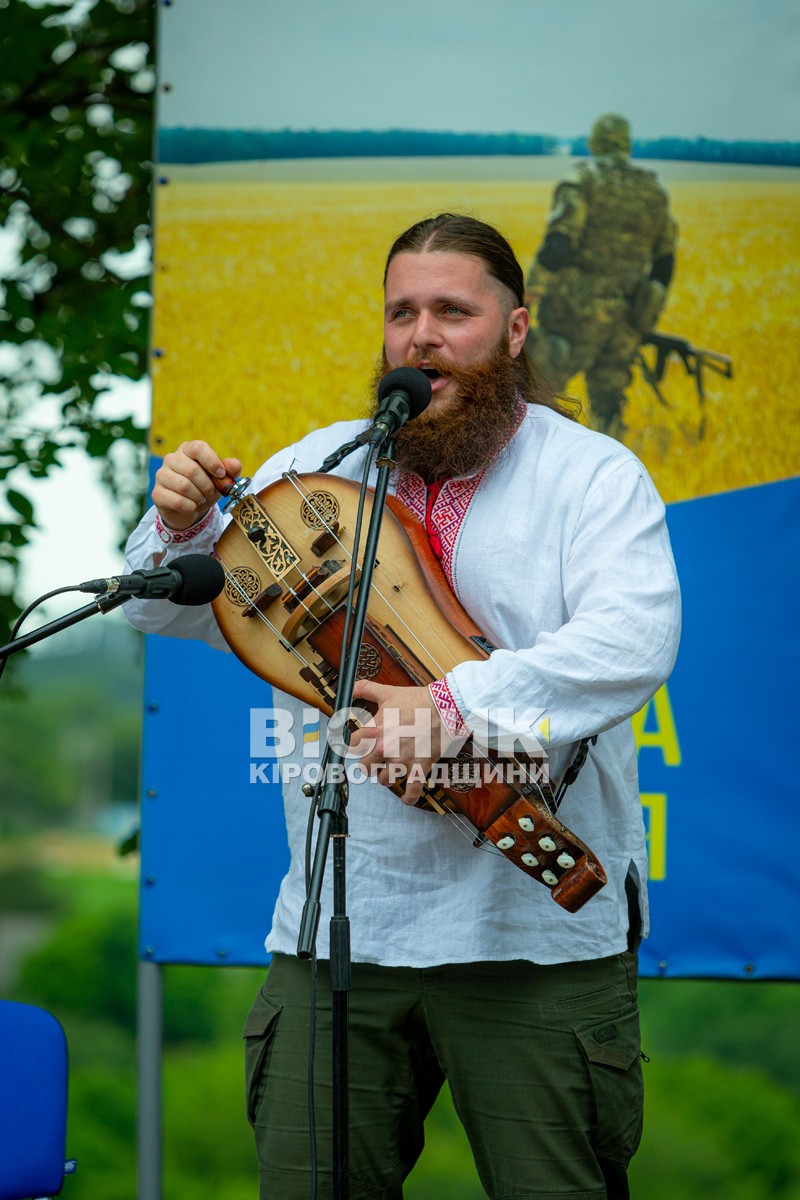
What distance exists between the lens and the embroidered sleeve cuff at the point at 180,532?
2018 millimetres

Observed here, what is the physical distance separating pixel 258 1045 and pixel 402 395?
1099mm

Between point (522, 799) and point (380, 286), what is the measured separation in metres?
1.62

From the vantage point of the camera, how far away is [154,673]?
2939 mm

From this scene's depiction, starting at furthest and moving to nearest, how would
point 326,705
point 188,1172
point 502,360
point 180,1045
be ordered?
point 180,1045, point 188,1172, point 502,360, point 326,705

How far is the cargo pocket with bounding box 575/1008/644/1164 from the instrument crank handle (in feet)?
3.30

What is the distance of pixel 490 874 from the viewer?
1954 millimetres

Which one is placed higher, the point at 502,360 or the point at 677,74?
the point at 677,74

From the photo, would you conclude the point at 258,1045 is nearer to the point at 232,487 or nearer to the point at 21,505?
the point at 232,487

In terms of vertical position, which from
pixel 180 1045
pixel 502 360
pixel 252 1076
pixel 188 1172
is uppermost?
pixel 502 360

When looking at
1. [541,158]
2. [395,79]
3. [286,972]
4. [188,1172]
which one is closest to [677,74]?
[541,158]

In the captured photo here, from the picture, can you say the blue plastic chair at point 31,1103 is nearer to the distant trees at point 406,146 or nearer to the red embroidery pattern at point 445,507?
the red embroidery pattern at point 445,507

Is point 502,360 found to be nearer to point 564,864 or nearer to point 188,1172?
point 564,864

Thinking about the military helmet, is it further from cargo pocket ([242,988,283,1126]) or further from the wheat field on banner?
cargo pocket ([242,988,283,1126])

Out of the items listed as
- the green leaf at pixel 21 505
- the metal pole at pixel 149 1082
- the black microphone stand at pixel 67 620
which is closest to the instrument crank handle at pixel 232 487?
the black microphone stand at pixel 67 620
